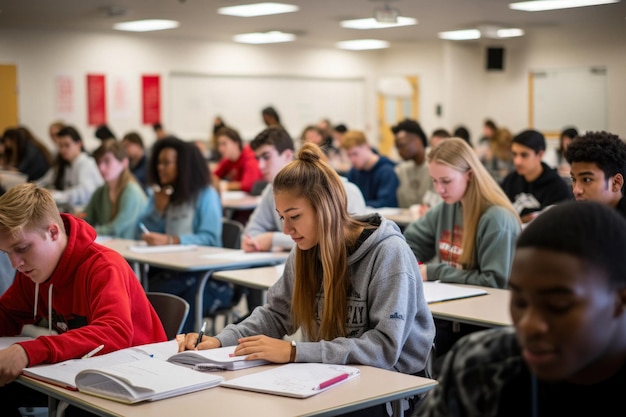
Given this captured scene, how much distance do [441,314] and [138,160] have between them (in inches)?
260

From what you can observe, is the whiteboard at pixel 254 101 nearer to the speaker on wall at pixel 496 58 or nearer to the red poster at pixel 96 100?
the red poster at pixel 96 100

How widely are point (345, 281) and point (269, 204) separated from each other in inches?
92.5

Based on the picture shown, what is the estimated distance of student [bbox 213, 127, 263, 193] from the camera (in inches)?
344

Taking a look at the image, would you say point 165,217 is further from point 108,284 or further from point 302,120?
Result: point 302,120

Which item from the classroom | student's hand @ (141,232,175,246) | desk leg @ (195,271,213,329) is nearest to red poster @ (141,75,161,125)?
the classroom

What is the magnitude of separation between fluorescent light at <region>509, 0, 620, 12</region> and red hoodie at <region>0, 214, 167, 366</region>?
806 cm

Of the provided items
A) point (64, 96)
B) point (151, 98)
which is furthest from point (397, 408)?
point (151, 98)

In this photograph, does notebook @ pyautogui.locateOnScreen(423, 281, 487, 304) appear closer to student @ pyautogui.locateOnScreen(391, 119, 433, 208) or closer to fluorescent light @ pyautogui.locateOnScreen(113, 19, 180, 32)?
student @ pyautogui.locateOnScreen(391, 119, 433, 208)

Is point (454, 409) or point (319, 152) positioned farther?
point (319, 152)

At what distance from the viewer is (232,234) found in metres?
5.34

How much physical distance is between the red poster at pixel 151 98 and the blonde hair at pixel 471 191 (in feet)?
32.4

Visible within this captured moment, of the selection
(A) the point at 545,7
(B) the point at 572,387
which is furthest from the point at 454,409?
(A) the point at 545,7

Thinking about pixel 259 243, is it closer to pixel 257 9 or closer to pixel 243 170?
pixel 243 170

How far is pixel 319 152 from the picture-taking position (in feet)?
8.70
